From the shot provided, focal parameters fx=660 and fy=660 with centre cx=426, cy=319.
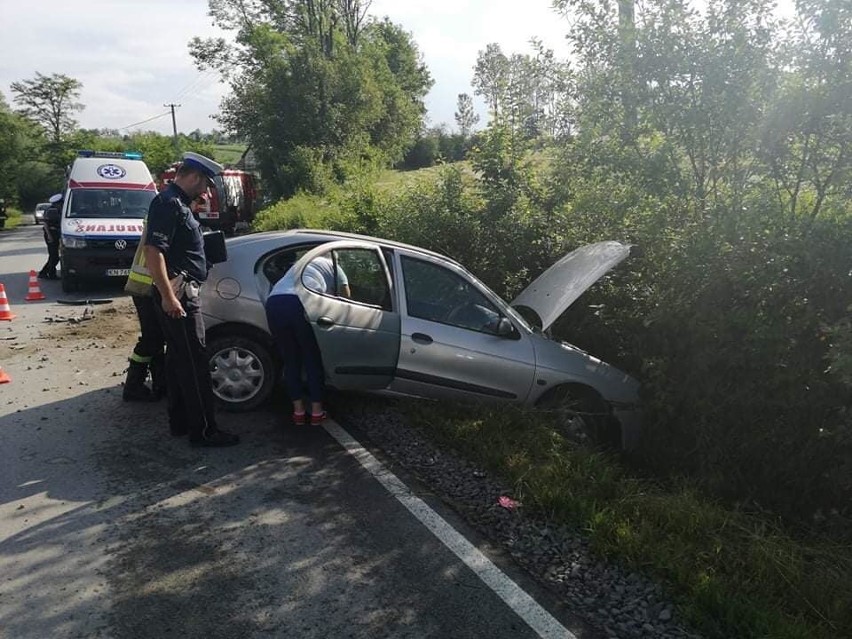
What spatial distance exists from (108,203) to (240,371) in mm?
8984

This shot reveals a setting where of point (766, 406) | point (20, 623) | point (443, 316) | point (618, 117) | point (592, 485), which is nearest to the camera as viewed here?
point (20, 623)

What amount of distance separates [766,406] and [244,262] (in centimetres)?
434

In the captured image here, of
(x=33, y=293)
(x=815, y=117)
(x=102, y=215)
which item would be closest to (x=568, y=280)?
(x=815, y=117)

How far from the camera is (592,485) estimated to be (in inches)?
168

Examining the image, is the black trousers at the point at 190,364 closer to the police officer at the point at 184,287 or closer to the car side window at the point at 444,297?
the police officer at the point at 184,287

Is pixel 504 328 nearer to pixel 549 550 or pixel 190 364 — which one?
pixel 549 550

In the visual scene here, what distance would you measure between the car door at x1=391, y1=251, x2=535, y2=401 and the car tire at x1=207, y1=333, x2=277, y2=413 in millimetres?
1130

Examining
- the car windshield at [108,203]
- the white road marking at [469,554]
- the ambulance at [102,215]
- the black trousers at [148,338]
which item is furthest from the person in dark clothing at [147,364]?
the car windshield at [108,203]

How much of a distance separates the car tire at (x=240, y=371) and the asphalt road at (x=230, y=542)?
15 cm

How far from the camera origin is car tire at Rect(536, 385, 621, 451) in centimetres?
554

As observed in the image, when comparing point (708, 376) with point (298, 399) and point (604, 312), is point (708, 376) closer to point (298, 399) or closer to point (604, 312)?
point (604, 312)

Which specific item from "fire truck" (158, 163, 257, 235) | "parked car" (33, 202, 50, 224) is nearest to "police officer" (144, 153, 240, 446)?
"parked car" (33, 202, 50, 224)

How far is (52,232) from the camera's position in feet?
44.3

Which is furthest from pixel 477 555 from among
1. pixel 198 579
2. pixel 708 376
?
pixel 708 376
